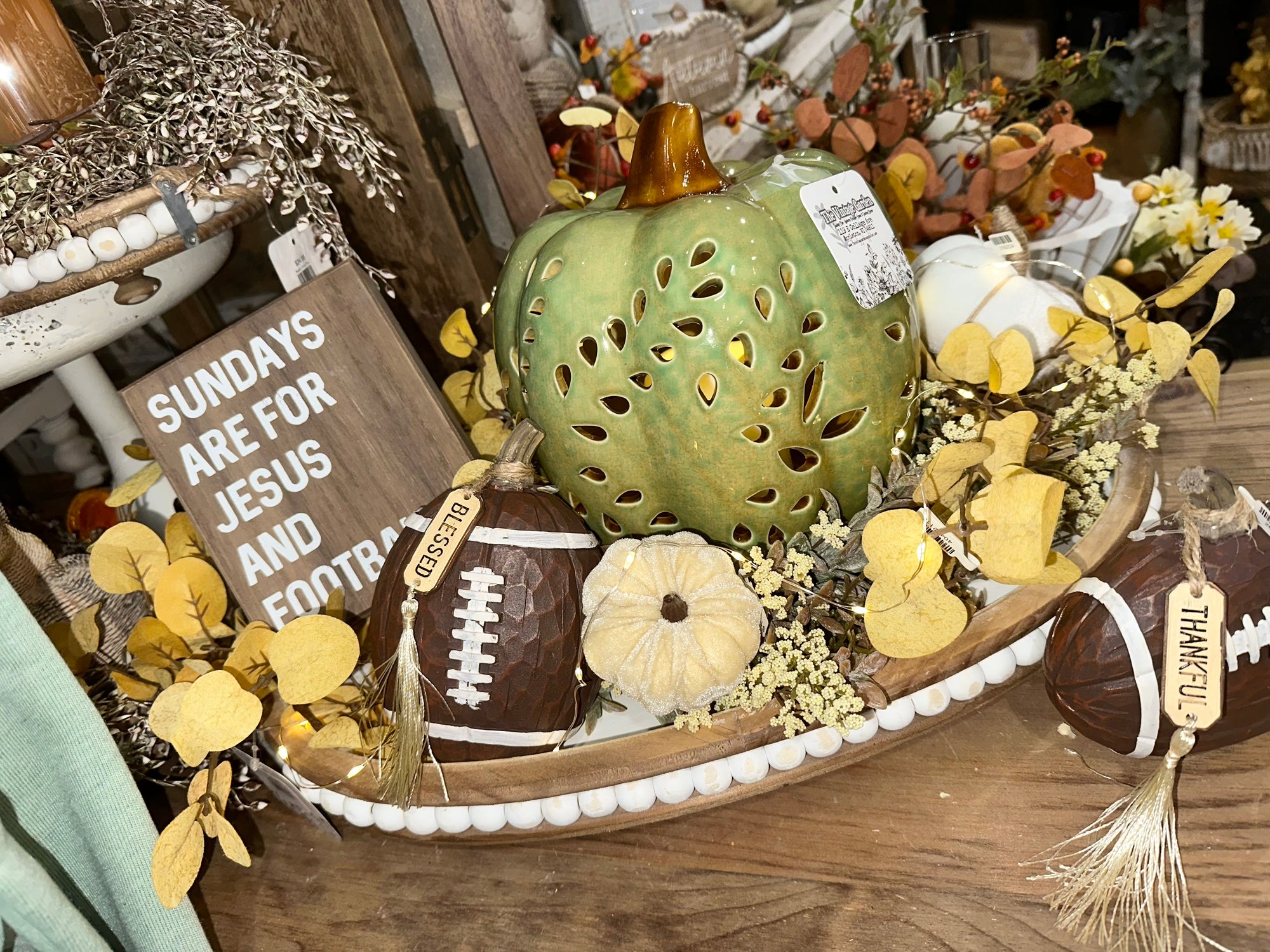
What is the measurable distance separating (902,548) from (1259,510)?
26cm

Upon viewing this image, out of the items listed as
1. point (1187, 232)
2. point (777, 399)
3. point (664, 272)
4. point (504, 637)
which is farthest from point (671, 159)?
point (1187, 232)

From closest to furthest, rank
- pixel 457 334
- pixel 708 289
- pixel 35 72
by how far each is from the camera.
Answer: pixel 708 289 < pixel 35 72 < pixel 457 334

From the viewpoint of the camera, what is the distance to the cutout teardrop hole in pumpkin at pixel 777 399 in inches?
29.3

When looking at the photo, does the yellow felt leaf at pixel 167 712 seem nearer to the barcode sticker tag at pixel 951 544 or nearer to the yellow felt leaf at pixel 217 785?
the yellow felt leaf at pixel 217 785

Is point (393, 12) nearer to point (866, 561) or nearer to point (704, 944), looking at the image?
point (866, 561)

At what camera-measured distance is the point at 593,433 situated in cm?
80

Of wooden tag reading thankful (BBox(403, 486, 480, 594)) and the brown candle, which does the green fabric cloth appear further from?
the brown candle

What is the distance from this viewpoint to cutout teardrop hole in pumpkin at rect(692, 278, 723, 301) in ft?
2.36

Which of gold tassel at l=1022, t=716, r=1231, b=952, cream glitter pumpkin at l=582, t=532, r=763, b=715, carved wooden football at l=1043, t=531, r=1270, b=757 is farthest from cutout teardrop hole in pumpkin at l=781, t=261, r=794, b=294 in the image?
gold tassel at l=1022, t=716, r=1231, b=952

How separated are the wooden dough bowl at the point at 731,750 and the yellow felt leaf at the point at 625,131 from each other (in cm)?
59

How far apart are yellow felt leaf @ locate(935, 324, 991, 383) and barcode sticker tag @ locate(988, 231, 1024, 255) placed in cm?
17

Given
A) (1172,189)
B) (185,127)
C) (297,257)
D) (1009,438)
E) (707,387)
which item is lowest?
(1172,189)

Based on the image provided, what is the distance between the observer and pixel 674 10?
4.84ft

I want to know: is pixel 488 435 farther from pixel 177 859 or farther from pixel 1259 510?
pixel 1259 510
